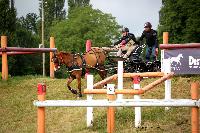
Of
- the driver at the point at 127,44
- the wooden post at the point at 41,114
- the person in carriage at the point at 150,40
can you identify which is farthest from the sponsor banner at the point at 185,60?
the wooden post at the point at 41,114

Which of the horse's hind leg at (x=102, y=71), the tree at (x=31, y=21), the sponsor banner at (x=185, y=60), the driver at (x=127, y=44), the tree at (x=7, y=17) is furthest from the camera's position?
the tree at (x=31, y=21)

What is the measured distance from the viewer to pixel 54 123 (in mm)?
12336

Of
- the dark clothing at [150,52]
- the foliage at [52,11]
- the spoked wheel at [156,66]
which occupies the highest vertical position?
the foliage at [52,11]

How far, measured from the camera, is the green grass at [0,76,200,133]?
10.3m

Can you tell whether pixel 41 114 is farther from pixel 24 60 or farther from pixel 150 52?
pixel 24 60

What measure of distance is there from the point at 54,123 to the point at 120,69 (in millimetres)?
2963

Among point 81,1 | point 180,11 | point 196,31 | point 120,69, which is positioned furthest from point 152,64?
point 81,1

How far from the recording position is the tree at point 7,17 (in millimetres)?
55781

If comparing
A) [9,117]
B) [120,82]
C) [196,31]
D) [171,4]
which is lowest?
[9,117]

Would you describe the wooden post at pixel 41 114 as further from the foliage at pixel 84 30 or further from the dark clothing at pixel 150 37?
the foliage at pixel 84 30

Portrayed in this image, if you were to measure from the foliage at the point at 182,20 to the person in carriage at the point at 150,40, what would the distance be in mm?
29630

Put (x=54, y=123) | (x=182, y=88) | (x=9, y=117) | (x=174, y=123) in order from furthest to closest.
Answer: (x=182, y=88) → (x=9, y=117) → (x=54, y=123) → (x=174, y=123)

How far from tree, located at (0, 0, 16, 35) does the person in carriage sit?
3892 centimetres

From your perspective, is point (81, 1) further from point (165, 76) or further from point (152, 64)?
point (165, 76)
